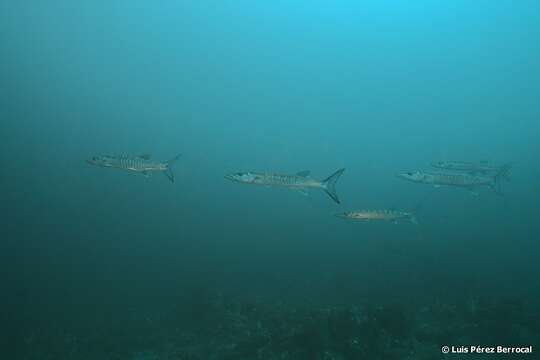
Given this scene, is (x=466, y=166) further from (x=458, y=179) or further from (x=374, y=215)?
(x=374, y=215)

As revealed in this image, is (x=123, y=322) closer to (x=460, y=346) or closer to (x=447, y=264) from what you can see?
(x=460, y=346)

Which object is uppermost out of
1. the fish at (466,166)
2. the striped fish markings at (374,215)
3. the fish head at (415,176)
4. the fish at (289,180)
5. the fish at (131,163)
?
the fish at (466,166)

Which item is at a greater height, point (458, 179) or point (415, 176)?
point (415, 176)

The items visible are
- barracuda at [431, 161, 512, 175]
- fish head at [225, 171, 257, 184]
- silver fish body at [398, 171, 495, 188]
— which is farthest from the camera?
barracuda at [431, 161, 512, 175]

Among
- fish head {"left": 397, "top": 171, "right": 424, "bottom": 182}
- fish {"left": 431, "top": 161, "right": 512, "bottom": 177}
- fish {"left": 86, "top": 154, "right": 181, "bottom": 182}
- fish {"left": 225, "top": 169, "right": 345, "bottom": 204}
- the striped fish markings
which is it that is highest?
fish {"left": 431, "top": 161, "right": 512, "bottom": 177}

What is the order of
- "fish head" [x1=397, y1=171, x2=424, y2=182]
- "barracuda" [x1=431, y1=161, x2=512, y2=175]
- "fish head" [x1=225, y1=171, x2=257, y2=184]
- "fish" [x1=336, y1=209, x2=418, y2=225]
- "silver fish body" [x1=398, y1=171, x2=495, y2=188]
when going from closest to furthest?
"fish head" [x1=225, y1=171, x2=257, y2=184], "fish" [x1=336, y1=209, x2=418, y2=225], "silver fish body" [x1=398, y1=171, x2=495, y2=188], "fish head" [x1=397, y1=171, x2=424, y2=182], "barracuda" [x1=431, y1=161, x2=512, y2=175]

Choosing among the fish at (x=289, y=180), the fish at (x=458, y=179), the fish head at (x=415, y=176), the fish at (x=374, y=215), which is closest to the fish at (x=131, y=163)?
the fish at (x=289, y=180)

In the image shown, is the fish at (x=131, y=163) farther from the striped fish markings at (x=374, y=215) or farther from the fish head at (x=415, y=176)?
the fish head at (x=415, y=176)

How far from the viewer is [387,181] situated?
41.0 m

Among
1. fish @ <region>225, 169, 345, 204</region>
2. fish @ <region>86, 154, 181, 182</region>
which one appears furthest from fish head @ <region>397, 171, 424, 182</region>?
fish @ <region>86, 154, 181, 182</region>

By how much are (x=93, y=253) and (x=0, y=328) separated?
25.2ft

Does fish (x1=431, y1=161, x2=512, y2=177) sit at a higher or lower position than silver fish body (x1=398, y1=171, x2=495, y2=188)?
higher

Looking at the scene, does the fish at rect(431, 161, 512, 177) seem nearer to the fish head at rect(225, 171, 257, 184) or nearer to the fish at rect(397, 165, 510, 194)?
the fish at rect(397, 165, 510, 194)

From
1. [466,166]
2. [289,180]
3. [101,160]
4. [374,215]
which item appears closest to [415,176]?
[374,215]
